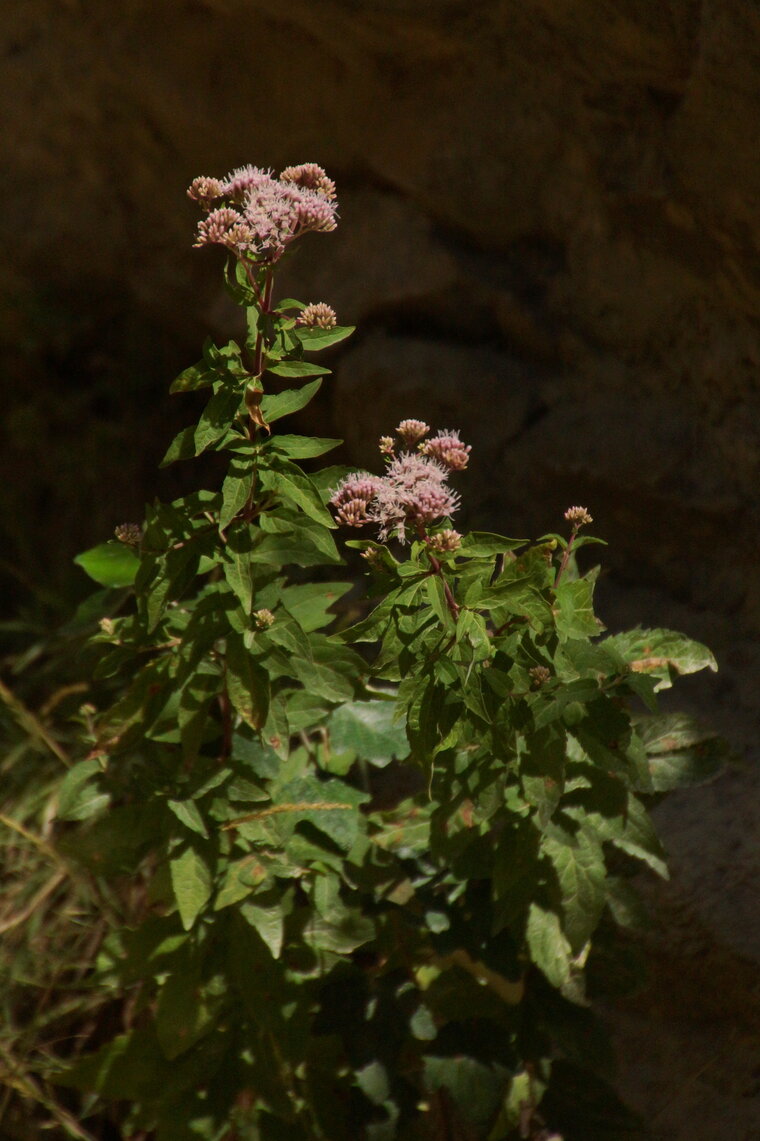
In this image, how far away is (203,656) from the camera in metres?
1.42

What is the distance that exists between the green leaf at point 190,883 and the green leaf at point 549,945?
0.40 metres

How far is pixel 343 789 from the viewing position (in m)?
1.57

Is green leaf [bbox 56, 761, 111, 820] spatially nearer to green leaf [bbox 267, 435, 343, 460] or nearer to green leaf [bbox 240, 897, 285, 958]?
green leaf [bbox 240, 897, 285, 958]

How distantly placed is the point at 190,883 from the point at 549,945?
45 centimetres

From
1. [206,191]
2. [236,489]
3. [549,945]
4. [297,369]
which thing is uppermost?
[206,191]

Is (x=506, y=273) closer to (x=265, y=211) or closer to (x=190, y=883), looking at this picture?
(x=265, y=211)

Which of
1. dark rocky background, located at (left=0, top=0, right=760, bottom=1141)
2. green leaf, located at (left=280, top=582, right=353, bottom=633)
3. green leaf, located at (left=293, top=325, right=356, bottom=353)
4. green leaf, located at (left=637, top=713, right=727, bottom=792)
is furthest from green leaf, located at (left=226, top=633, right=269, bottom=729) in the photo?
dark rocky background, located at (left=0, top=0, right=760, bottom=1141)

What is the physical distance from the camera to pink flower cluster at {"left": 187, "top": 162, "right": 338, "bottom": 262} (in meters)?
1.25

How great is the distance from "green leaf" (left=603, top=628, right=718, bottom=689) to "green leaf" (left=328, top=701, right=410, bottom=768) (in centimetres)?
34

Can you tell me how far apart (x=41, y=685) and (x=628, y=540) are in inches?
53.2

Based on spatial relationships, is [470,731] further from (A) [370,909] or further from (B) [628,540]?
(B) [628,540]

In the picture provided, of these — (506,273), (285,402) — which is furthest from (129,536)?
(506,273)

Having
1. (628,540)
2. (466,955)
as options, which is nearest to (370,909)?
(466,955)

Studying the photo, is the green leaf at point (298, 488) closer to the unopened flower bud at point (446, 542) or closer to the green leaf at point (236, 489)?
the green leaf at point (236, 489)
